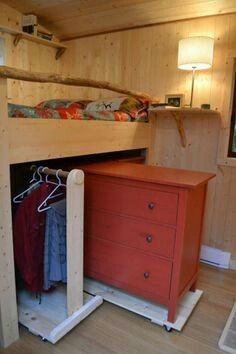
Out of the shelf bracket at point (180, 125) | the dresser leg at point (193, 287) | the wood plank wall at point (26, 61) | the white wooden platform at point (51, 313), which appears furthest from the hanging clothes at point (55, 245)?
the wood plank wall at point (26, 61)

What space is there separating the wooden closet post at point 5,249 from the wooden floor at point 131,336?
0.32 feet

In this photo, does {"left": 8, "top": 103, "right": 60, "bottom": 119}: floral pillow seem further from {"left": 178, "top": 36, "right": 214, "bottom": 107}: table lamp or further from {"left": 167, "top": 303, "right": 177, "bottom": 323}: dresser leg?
{"left": 167, "top": 303, "right": 177, "bottom": 323}: dresser leg

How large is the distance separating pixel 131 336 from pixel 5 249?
2.77ft

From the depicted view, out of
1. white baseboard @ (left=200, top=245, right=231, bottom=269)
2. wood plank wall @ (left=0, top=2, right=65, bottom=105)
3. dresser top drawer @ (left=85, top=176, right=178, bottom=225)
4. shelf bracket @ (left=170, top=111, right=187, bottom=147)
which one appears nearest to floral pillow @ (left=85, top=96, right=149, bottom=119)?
shelf bracket @ (left=170, top=111, right=187, bottom=147)

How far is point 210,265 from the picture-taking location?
2432mm

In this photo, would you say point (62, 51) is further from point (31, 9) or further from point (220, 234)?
point (220, 234)

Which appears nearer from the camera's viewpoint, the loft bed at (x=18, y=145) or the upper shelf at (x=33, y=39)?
the loft bed at (x=18, y=145)

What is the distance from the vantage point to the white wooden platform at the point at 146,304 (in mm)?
1659

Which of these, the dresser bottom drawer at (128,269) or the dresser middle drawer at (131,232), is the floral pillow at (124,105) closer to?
the dresser middle drawer at (131,232)

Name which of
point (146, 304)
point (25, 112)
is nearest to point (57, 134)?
point (25, 112)

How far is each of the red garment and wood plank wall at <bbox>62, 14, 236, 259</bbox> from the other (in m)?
1.39

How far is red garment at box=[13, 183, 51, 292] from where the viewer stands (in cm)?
160

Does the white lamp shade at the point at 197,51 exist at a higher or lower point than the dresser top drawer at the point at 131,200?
higher

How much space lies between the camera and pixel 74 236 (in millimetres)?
1557
